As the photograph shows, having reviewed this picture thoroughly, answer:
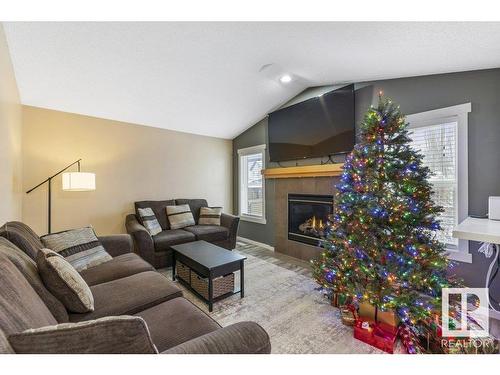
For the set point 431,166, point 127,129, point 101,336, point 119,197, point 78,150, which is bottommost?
point 101,336

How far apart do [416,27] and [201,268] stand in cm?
263

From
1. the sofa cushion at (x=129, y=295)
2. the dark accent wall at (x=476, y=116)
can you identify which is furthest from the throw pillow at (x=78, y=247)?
the dark accent wall at (x=476, y=116)

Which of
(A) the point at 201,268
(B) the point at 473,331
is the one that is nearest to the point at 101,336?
(A) the point at 201,268

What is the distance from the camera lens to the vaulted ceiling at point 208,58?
1859 millimetres

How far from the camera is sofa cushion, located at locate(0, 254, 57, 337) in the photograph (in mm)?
721

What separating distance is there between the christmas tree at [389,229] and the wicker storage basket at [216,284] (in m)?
1.03

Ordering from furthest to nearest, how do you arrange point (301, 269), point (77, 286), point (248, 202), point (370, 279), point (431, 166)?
point (248, 202) → point (301, 269) → point (431, 166) → point (370, 279) → point (77, 286)

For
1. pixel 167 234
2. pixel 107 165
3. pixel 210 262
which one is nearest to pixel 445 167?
pixel 210 262

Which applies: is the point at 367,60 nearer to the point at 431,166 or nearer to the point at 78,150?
the point at 431,166

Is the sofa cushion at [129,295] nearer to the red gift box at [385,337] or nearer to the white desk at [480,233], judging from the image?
the red gift box at [385,337]

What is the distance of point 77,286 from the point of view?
51.0 inches

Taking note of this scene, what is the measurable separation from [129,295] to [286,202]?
2785 millimetres

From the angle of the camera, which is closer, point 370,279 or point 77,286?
point 77,286

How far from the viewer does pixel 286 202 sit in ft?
12.7
